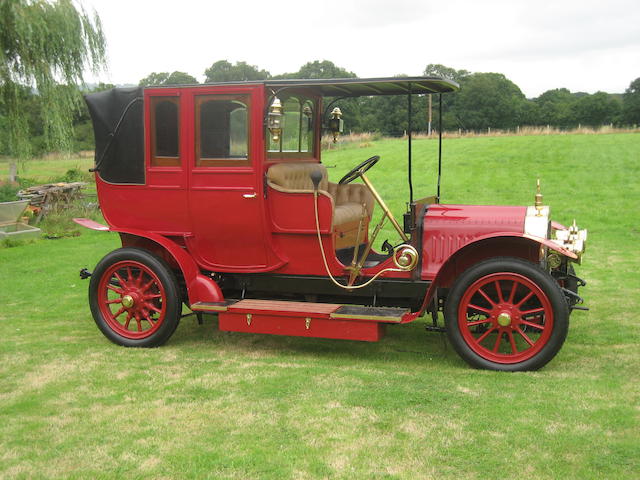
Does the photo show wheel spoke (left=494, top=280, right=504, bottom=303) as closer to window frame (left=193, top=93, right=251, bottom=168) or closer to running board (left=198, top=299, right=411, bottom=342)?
running board (left=198, top=299, right=411, bottom=342)

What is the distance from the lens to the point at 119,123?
19.6 feet

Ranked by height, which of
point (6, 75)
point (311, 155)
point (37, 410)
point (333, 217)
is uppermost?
point (6, 75)

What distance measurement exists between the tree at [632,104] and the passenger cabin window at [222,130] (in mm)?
52556

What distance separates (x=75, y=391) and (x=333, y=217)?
2.41m

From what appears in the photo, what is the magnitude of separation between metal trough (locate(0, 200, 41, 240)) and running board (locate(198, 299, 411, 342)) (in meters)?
8.66

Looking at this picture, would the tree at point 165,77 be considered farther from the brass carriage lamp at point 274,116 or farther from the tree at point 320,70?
the brass carriage lamp at point 274,116

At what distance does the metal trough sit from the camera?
12.8 meters

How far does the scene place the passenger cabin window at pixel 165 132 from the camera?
580cm

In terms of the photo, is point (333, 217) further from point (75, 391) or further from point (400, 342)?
point (75, 391)

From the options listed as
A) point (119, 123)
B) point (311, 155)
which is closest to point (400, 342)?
point (311, 155)

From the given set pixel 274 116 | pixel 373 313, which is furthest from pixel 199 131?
pixel 373 313

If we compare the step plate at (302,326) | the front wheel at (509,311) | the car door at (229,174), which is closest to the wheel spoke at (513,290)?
the front wheel at (509,311)

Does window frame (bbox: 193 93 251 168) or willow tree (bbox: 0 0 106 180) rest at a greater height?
willow tree (bbox: 0 0 106 180)

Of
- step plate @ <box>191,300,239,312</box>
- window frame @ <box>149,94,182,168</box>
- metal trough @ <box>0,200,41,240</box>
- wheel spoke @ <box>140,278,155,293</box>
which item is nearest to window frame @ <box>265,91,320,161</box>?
window frame @ <box>149,94,182,168</box>
